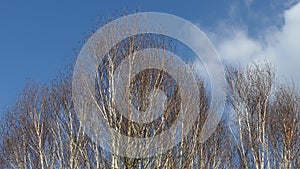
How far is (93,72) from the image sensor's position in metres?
10.4

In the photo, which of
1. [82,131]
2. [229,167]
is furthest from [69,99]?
[229,167]

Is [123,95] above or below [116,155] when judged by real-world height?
above

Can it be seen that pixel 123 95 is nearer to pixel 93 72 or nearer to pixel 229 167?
pixel 93 72

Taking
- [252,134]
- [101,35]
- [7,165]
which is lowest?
[7,165]

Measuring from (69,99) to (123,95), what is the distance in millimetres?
3638

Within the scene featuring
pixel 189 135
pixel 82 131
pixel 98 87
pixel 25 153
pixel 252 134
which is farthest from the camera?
pixel 252 134

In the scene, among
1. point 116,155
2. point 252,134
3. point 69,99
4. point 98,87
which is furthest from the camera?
point 252,134

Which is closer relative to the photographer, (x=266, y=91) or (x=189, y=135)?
(x=189, y=135)

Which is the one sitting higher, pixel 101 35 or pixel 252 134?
pixel 101 35

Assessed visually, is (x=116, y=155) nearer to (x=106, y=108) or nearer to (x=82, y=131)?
(x=106, y=108)

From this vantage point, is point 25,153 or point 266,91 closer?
point 25,153

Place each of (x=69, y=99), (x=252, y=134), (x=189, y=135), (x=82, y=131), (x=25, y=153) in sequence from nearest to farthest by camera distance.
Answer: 1. (x=82, y=131)
2. (x=189, y=135)
3. (x=69, y=99)
4. (x=25, y=153)
5. (x=252, y=134)

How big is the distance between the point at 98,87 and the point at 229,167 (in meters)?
6.15

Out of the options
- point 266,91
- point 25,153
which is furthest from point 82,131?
point 266,91
